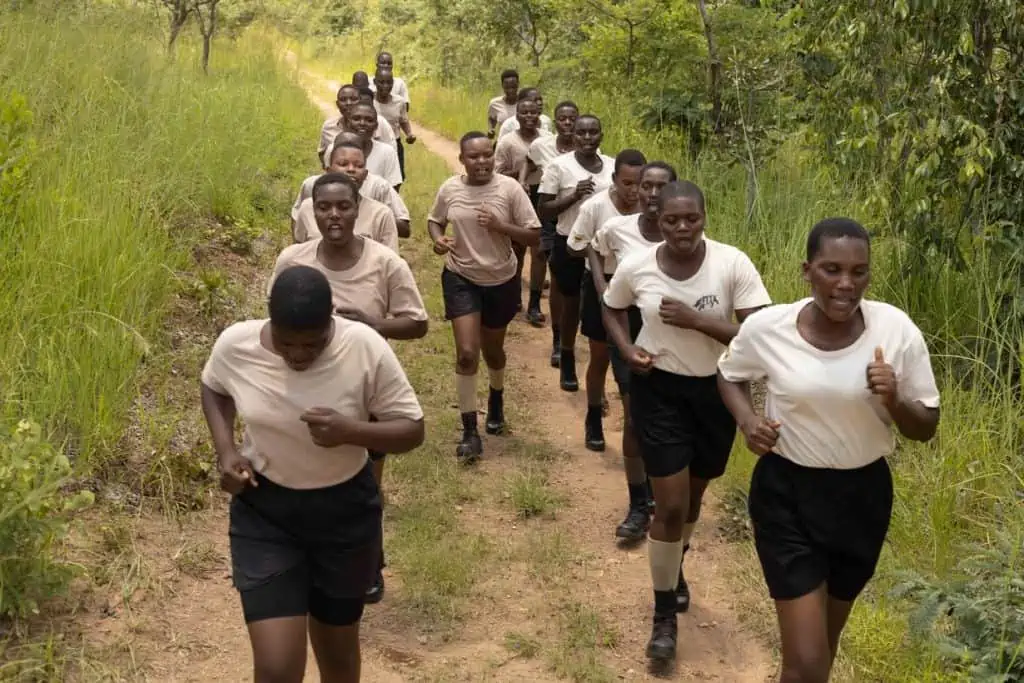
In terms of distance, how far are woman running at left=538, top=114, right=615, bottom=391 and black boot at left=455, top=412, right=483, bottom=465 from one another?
4.43ft

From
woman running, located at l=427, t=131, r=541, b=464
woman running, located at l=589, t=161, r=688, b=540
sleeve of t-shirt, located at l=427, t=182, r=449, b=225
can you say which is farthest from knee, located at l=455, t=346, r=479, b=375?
woman running, located at l=589, t=161, r=688, b=540

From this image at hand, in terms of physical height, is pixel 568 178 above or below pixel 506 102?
below

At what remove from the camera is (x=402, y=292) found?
480cm

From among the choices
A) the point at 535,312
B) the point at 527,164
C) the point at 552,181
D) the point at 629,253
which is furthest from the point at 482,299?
the point at 535,312

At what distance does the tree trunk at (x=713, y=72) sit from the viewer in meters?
10.1

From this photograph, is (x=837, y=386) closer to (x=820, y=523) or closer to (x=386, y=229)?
(x=820, y=523)

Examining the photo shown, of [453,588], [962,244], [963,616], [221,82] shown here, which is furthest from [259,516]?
[221,82]

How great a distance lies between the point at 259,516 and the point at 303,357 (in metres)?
0.57

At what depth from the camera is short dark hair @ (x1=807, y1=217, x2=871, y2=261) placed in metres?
3.39

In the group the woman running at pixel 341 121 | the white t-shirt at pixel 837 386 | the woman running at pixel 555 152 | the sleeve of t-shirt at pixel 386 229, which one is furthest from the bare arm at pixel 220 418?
the woman running at pixel 341 121

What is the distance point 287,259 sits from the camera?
4770 millimetres

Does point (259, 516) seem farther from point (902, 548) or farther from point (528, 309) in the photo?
point (528, 309)

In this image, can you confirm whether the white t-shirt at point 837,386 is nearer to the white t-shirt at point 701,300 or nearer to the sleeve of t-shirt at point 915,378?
the sleeve of t-shirt at point 915,378

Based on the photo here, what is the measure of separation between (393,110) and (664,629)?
8221 mm
